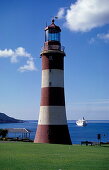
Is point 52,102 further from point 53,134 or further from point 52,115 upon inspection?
point 53,134

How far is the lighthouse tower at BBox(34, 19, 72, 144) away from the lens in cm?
2630

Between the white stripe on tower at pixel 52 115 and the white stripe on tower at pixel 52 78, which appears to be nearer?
the white stripe on tower at pixel 52 115

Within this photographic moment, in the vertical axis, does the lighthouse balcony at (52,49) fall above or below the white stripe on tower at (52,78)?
above

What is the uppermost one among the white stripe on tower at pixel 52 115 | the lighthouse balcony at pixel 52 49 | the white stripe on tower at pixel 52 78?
the lighthouse balcony at pixel 52 49

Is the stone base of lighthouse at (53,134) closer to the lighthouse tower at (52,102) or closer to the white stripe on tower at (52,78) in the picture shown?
the lighthouse tower at (52,102)

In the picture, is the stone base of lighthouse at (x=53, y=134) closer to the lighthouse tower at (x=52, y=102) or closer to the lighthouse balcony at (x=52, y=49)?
the lighthouse tower at (x=52, y=102)

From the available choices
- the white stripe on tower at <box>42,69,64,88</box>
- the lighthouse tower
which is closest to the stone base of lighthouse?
the lighthouse tower

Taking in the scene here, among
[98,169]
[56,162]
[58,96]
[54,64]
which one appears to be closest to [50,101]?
[58,96]

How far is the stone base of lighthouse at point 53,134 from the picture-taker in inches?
1033

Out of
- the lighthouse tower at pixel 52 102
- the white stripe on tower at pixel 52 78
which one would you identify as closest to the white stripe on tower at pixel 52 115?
the lighthouse tower at pixel 52 102

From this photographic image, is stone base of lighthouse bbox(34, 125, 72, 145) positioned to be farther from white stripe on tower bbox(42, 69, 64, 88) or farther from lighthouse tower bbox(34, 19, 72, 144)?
white stripe on tower bbox(42, 69, 64, 88)

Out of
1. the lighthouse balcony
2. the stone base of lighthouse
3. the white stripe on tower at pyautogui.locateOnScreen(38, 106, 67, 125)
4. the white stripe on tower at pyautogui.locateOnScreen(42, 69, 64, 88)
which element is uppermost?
the lighthouse balcony

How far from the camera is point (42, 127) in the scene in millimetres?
26641

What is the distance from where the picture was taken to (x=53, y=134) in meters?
26.2
